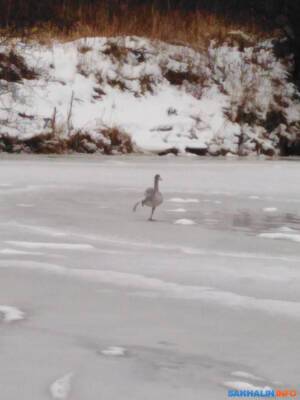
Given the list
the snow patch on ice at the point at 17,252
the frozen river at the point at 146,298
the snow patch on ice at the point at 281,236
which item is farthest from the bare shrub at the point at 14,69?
the snow patch on ice at the point at 17,252

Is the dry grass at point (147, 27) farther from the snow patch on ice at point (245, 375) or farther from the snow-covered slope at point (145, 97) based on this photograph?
the snow patch on ice at point (245, 375)

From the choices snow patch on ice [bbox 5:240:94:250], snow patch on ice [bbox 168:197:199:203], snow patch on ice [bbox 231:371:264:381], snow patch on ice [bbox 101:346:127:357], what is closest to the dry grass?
snow patch on ice [bbox 168:197:199:203]

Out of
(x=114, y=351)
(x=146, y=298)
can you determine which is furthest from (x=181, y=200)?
(x=114, y=351)

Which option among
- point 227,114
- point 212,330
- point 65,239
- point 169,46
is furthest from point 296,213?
point 169,46

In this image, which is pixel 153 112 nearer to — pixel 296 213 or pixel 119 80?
pixel 119 80

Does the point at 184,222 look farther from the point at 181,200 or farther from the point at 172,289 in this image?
the point at 172,289

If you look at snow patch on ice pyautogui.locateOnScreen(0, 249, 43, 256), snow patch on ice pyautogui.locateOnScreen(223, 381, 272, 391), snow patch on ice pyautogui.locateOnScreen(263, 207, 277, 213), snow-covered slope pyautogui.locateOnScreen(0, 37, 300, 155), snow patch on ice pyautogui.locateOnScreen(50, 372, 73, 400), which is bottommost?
snow patch on ice pyautogui.locateOnScreen(50, 372, 73, 400)

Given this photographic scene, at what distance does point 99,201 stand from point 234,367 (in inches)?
180

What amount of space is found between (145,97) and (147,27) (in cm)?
198

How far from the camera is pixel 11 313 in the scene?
3053 mm

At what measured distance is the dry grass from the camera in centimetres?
1526

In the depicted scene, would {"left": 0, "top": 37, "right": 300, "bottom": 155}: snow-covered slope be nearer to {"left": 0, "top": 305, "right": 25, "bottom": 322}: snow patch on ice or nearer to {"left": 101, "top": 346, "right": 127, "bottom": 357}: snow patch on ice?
{"left": 0, "top": 305, "right": 25, "bottom": 322}: snow patch on ice

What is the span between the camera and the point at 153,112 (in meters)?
14.2

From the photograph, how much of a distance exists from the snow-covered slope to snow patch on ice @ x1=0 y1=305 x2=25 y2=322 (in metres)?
9.87
